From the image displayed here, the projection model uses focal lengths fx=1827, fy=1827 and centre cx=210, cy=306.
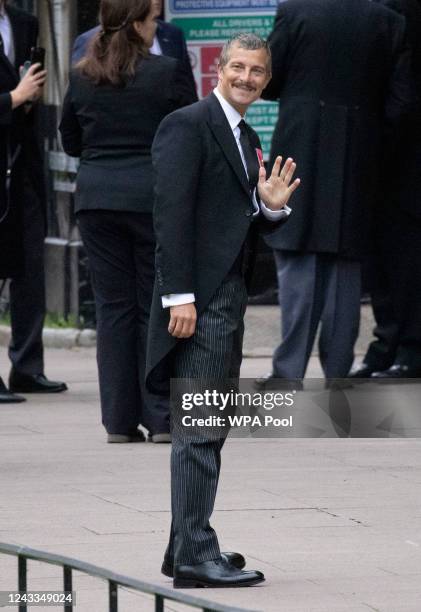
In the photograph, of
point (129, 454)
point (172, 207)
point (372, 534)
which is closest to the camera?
point (172, 207)

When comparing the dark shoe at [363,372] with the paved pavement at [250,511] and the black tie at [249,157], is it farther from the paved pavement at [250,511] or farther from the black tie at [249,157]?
the black tie at [249,157]

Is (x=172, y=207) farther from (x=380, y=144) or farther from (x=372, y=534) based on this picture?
(x=380, y=144)

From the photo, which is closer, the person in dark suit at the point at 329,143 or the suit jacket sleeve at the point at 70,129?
the suit jacket sleeve at the point at 70,129

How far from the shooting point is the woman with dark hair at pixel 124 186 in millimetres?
7707

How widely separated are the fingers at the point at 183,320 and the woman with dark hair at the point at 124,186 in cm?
246

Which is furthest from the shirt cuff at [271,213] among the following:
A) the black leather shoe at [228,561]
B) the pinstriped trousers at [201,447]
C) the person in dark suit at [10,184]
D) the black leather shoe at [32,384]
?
the black leather shoe at [32,384]

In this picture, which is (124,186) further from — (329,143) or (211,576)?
(211,576)

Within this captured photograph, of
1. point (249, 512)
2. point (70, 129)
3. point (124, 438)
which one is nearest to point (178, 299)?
point (249, 512)

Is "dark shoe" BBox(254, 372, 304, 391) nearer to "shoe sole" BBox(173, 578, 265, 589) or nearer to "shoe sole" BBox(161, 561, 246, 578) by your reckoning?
"shoe sole" BBox(161, 561, 246, 578)

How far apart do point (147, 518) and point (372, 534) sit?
0.78m

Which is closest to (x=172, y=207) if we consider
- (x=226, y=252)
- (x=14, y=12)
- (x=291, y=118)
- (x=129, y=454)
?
(x=226, y=252)

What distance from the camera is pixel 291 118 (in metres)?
8.75

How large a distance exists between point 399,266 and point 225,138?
14.5 feet

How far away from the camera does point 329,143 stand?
8773 millimetres
